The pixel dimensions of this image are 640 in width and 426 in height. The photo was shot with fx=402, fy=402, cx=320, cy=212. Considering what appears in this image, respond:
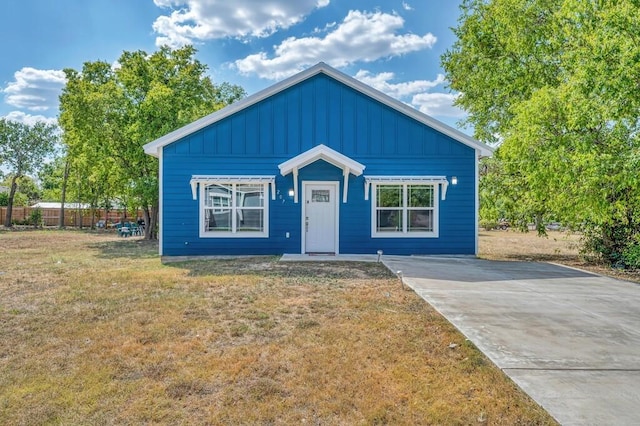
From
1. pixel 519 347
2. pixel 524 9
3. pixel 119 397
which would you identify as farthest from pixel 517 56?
pixel 119 397

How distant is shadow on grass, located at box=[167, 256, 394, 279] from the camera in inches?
338

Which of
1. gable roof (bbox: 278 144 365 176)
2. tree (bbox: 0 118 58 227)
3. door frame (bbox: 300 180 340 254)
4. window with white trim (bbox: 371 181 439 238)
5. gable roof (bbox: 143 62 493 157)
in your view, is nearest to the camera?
gable roof (bbox: 278 144 365 176)

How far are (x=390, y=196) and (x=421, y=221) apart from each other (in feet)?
3.95

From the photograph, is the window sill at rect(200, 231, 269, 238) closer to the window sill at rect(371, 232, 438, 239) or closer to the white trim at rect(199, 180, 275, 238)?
the white trim at rect(199, 180, 275, 238)

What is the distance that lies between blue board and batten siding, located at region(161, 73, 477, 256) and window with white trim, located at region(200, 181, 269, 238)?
23 cm

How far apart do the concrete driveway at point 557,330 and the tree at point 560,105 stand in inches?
99.7

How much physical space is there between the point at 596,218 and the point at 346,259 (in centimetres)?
630

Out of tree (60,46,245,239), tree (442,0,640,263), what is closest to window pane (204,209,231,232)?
tree (60,46,245,239)

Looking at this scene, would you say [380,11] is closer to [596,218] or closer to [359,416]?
[596,218]

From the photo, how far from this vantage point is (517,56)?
13.9 metres

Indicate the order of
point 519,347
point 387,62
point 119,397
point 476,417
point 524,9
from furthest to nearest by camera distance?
point 387,62
point 524,9
point 519,347
point 119,397
point 476,417

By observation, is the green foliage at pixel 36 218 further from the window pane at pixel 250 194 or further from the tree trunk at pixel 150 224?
the window pane at pixel 250 194

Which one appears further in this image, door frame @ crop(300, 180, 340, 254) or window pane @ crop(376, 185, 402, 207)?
window pane @ crop(376, 185, 402, 207)

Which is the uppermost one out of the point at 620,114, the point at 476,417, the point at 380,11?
the point at 380,11
